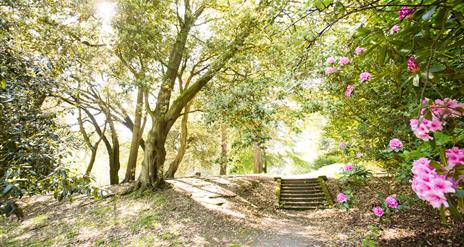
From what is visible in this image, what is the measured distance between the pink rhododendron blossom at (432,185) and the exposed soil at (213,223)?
256cm

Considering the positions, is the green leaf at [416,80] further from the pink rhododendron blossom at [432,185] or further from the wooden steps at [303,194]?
the wooden steps at [303,194]

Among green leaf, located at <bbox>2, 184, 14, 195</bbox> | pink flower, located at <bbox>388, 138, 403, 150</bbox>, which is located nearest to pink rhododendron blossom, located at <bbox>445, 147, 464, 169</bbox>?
pink flower, located at <bbox>388, 138, 403, 150</bbox>

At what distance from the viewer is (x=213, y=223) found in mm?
6723

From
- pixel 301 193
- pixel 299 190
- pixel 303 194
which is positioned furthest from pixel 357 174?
pixel 299 190

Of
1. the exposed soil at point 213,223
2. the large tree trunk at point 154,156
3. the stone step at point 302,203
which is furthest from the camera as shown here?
the stone step at point 302,203

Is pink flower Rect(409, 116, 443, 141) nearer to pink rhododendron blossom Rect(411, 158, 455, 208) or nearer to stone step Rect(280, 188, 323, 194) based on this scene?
pink rhododendron blossom Rect(411, 158, 455, 208)

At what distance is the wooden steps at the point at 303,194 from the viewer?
9.67 meters

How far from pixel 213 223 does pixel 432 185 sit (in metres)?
5.93

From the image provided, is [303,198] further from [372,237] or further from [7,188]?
[7,188]

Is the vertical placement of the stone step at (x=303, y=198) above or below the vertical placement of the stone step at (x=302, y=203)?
above

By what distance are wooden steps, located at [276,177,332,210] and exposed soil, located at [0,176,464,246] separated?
2.25 ft

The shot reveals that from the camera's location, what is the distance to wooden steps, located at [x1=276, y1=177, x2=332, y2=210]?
967 centimetres

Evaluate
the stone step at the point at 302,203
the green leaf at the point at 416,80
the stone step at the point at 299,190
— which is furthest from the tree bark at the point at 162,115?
the green leaf at the point at 416,80

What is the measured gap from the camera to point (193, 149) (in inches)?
635
